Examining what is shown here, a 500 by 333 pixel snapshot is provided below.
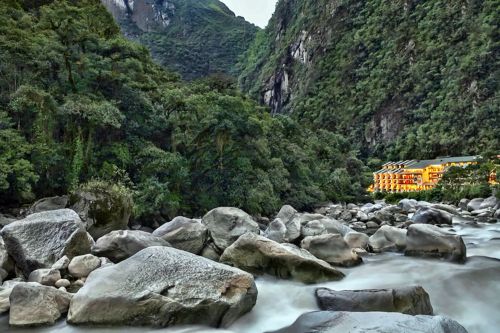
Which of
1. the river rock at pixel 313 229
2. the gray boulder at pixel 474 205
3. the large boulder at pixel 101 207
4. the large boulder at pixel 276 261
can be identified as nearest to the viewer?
the large boulder at pixel 276 261

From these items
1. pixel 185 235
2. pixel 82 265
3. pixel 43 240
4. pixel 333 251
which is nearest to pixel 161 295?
pixel 82 265

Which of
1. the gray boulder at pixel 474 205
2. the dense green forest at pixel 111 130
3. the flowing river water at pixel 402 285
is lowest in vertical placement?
the gray boulder at pixel 474 205

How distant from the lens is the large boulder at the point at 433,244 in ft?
41.0

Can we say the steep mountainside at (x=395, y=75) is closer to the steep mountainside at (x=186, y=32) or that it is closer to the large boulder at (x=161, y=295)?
the steep mountainside at (x=186, y=32)

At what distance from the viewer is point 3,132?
18391 mm

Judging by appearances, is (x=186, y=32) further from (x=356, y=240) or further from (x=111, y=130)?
(x=356, y=240)

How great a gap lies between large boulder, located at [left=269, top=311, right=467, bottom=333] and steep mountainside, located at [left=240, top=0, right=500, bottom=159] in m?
74.2

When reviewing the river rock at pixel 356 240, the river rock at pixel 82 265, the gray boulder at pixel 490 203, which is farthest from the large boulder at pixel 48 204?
the gray boulder at pixel 490 203

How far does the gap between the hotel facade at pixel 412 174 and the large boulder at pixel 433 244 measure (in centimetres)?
5934

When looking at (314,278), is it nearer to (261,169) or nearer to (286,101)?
(261,169)

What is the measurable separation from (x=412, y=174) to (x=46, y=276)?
77.2 m

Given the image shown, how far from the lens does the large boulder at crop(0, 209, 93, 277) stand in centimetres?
977

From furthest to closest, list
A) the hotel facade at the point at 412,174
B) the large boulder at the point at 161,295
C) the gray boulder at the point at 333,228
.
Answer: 1. the hotel facade at the point at 412,174
2. the gray boulder at the point at 333,228
3. the large boulder at the point at 161,295

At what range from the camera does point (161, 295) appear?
24.2 ft
